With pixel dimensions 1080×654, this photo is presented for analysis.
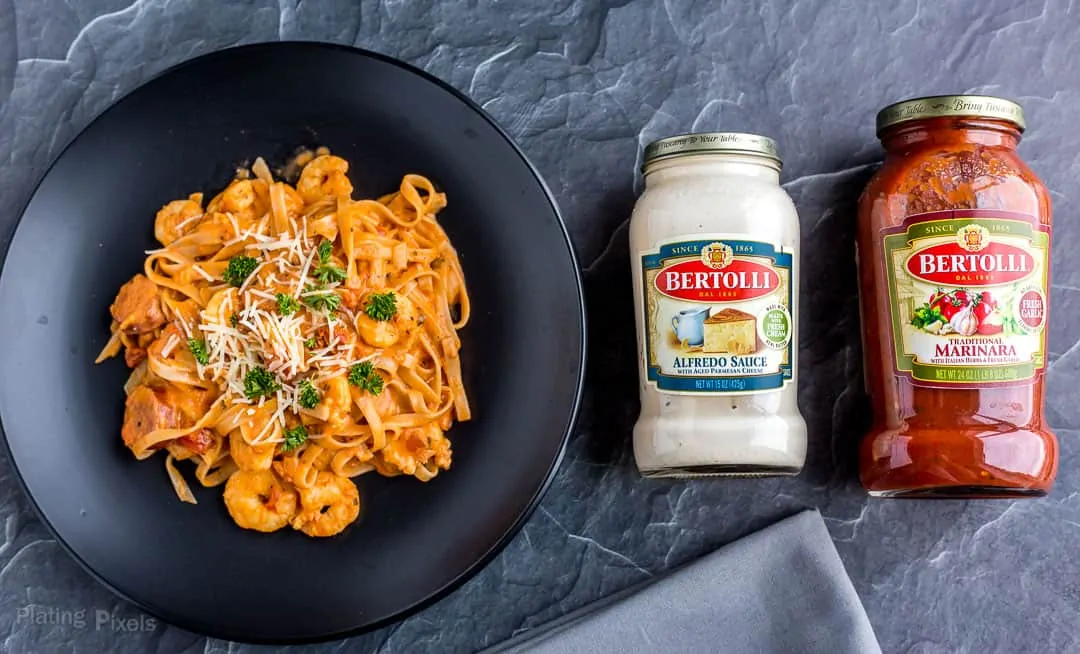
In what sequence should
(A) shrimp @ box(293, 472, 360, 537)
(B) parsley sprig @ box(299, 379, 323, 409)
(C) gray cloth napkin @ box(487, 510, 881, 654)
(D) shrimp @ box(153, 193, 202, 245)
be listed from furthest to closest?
1. (C) gray cloth napkin @ box(487, 510, 881, 654)
2. (D) shrimp @ box(153, 193, 202, 245)
3. (A) shrimp @ box(293, 472, 360, 537)
4. (B) parsley sprig @ box(299, 379, 323, 409)

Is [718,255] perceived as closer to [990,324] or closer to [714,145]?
[714,145]

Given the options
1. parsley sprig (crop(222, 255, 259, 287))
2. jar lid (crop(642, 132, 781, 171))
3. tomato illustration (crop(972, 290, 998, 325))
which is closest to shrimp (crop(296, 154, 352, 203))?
parsley sprig (crop(222, 255, 259, 287))

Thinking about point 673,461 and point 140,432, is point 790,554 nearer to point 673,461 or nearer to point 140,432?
point 673,461

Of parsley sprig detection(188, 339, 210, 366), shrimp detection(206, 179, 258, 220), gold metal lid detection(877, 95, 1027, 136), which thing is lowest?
parsley sprig detection(188, 339, 210, 366)

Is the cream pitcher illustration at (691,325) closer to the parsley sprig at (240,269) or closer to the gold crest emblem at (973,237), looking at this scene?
the gold crest emblem at (973,237)

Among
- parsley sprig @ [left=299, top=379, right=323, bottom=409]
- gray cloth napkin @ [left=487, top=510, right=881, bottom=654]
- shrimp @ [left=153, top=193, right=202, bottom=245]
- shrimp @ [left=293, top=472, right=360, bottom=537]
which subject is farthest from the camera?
gray cloth napkin @ [left=487, top=510, right=881, bottom=654]

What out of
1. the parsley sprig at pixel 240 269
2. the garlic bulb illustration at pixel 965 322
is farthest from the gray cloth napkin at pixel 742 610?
the parsley sprig at pixel 240 269

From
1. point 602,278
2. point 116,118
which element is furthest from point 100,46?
point 602,278

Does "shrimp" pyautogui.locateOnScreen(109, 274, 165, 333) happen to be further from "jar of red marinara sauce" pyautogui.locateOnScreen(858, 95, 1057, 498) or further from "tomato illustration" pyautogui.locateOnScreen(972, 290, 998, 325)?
"tomato illustration" pyautogui.locateOnScreen(972, 290, 998, 325)
